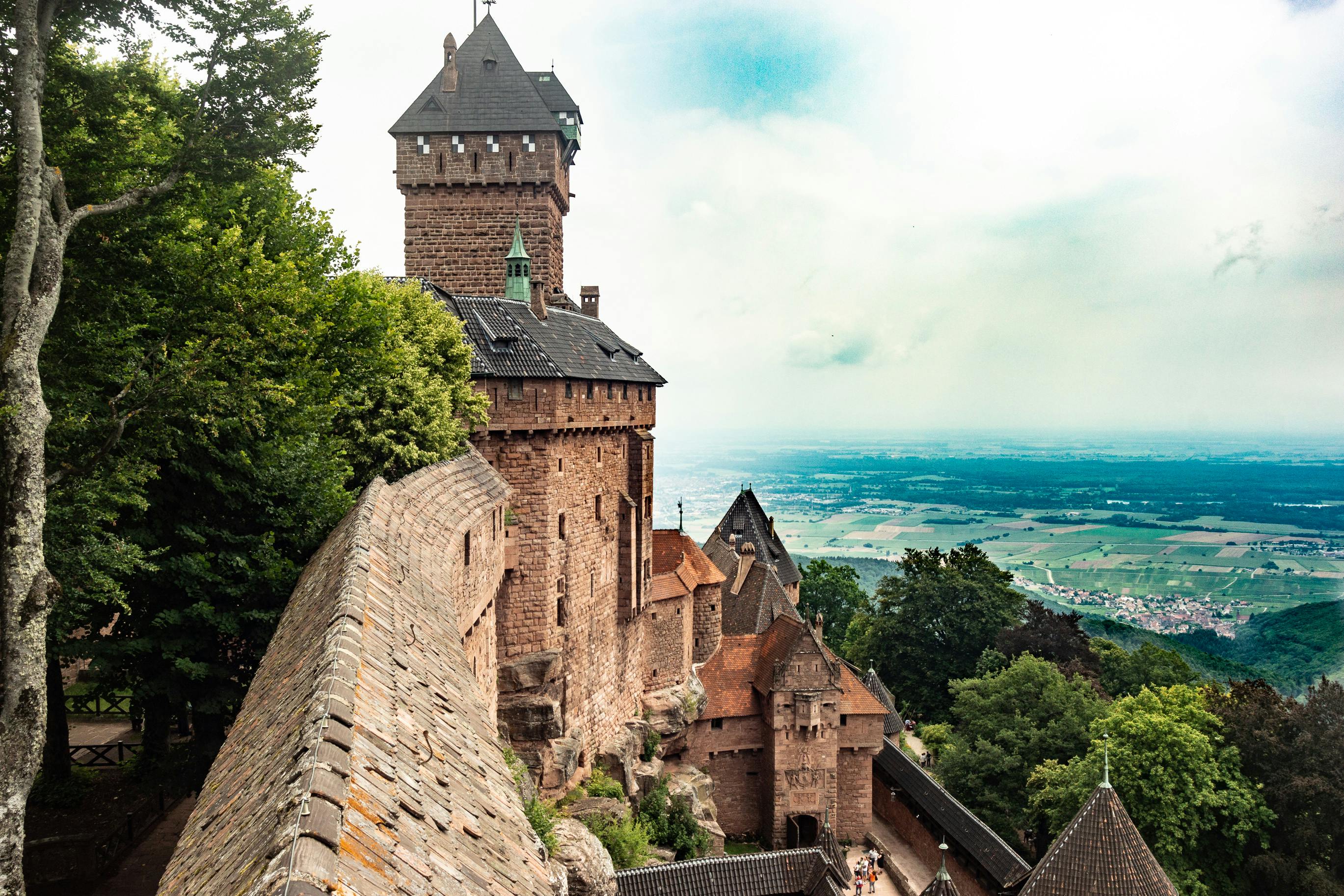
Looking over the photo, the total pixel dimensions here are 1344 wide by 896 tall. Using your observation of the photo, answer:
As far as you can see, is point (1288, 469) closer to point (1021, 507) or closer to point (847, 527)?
point (1021, 507)

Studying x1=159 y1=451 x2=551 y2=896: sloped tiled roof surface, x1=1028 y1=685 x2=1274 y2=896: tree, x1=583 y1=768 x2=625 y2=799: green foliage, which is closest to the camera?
x1=159 y1=451 x2=551 y2=896: sloped tiled roof surface

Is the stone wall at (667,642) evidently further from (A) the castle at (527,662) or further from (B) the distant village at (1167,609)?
(B) the distant village at (1167,609)

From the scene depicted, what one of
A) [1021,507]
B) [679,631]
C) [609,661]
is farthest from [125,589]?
[1021,507]

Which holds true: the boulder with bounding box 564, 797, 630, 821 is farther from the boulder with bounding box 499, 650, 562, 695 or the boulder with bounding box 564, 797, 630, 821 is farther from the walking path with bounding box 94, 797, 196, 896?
the walking path with bounding box 94, 797, 196, 896

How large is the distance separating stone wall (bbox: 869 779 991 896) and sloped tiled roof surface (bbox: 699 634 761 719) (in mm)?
6395

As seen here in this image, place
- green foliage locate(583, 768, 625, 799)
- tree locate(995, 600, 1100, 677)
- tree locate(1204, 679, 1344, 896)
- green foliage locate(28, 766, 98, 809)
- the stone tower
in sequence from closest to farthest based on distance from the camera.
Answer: green foliage locate(28, 766, 98, 809) → green foliage locate(583, 768, 625, 799) → the stone tower → tree locate(1204, 679, 1344, 896) → tree locate(995, 600, 1100, 677)

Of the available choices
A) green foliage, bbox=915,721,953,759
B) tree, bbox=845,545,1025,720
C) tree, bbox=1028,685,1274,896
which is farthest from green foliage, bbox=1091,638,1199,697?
tree, bbox=1028,685,1274,896

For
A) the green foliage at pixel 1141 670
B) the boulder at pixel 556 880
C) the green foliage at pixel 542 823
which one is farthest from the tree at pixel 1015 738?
the boulder at pixel 556 880

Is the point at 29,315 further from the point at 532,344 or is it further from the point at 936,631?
the point at 936,631

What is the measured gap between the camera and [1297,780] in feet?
103

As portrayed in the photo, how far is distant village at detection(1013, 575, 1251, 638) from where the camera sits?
93.6 meters

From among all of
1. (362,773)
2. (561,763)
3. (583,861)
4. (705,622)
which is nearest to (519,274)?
(561,763)

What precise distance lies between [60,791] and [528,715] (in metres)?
10.6

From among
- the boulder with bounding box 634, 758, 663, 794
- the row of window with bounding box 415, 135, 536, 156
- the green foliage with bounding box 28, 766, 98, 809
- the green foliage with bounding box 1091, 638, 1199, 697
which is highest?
the row of window with bounding box 415, 135, 536, 156
